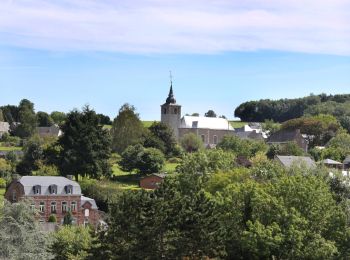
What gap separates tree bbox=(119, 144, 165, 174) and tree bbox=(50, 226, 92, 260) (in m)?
36.3

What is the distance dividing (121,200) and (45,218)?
2889 centimetres

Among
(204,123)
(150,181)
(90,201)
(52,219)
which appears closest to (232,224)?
(52,219)

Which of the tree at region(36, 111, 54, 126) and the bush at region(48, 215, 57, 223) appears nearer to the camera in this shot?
Result: the bush at region(48, 215, 57, 223)

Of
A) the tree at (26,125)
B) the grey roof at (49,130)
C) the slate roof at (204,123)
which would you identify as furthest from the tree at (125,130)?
the grey roof at (49,130)

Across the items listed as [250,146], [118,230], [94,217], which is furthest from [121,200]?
[250,146]

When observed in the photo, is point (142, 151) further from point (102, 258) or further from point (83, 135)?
point (102, 258)

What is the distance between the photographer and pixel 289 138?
121 metres

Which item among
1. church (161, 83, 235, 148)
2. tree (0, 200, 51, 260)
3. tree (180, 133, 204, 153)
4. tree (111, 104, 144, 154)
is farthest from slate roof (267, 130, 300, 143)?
tree (0, 200, 51, 260)

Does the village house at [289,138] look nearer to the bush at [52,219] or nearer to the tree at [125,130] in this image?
the tree at [125,130]

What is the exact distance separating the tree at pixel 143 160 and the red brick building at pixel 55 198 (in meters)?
20.9

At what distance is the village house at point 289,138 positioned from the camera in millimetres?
117981

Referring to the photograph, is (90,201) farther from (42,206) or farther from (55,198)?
(42,206)

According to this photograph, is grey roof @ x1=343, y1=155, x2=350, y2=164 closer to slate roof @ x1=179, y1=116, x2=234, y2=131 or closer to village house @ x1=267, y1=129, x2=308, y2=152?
village house @ x1=267, y1=129, x2=308, y2=152

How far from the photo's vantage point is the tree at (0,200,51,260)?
42562mm
